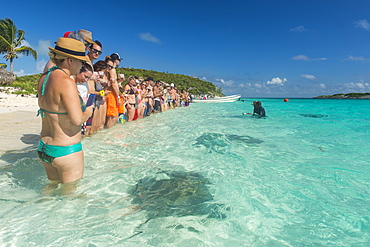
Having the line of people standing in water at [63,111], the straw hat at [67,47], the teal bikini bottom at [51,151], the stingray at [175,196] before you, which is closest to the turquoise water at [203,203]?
the stingray at [175,196]

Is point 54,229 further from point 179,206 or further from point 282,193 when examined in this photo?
point 282,193

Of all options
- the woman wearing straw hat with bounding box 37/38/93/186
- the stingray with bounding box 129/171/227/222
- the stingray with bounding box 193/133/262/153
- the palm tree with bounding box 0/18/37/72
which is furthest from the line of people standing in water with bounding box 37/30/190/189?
the palm tree with bounding box 0/18/37/72

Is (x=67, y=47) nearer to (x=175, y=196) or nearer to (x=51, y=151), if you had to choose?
(x=51, y=151)

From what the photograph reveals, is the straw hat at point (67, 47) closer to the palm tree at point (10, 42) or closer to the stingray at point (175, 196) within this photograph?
the stingray at point (175, 196)

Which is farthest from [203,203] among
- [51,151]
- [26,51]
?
[26,51]

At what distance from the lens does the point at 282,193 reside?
10.2 ft

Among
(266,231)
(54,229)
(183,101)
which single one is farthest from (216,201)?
(183,101)

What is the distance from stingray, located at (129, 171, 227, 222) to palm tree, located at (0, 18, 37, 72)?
42.0m

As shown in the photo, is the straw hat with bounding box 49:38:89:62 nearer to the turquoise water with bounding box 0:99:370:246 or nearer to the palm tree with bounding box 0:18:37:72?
the turquoise water with bounding box 0:99:370:246

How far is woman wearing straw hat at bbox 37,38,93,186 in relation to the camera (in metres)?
2.19

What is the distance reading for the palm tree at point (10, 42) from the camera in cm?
3362

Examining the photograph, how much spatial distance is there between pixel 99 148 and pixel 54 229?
10.4ft

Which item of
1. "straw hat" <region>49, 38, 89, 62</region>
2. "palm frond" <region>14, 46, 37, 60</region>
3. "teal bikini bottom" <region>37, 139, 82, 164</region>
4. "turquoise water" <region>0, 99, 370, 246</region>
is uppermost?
"palm frond" <region>14, 46, 37, 60</region>

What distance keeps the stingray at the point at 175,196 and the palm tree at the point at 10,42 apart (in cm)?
4204
